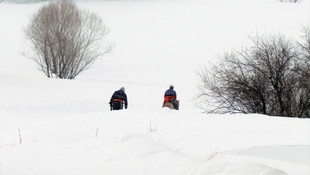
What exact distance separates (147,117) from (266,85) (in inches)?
225

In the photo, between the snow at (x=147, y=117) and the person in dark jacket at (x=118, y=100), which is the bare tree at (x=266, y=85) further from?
the person in dark jacket at (x=118, y=100)

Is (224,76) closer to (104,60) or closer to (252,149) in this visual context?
(252,149)

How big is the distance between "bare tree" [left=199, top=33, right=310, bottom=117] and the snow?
70.6 inches

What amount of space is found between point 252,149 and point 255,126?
4.77 ft

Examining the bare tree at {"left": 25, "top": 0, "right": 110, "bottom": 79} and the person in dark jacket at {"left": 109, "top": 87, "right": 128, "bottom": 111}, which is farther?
the bare tree at {"left": 25, "top": 0, "right": 110, "bottom": 79}

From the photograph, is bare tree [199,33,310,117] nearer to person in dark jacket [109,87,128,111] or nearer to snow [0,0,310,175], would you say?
snow [0,0,310,175]

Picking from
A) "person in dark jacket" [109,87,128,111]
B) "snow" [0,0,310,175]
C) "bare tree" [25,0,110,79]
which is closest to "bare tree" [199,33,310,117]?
"snow" [0,0,310,175]

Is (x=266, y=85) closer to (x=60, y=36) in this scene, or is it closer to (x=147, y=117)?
(x=147, y=117)

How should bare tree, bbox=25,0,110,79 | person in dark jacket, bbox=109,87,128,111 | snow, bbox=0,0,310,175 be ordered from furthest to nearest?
bare tree, bbox=25,0,110,79 → person in dark jacket, bbox=109,87,128,111 → snow, bbox=0,0,310,175

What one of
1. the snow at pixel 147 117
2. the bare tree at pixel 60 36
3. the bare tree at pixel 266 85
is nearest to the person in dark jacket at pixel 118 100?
the snow at pixel 147 117

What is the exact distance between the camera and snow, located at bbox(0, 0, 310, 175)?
4.18 meters

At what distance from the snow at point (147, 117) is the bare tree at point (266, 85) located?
5.88ft

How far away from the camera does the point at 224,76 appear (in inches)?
504

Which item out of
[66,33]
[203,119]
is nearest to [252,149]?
[203,119]
